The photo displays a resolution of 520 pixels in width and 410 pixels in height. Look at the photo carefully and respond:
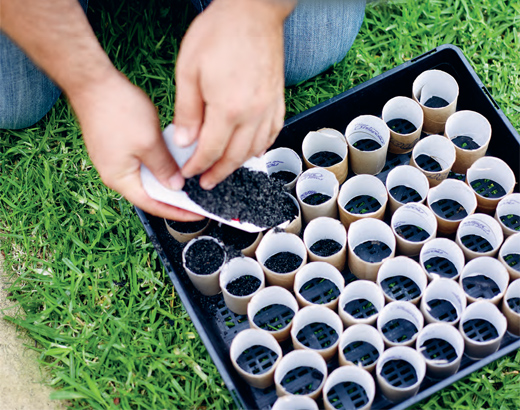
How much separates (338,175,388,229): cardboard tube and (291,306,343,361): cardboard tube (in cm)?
23

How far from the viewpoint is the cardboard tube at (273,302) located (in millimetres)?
1271

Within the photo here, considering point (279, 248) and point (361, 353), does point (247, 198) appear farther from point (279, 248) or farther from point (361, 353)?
point (361, 353)

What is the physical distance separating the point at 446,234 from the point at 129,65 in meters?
1.02

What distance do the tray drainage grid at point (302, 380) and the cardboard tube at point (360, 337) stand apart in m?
0.06

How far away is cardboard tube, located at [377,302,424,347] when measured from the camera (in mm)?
1239

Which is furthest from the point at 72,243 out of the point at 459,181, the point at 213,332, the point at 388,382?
the point at 459,181

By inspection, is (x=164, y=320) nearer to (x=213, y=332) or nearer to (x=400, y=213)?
(x=213, y=332)

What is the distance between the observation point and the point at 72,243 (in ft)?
5.11

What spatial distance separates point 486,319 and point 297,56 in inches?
32.2

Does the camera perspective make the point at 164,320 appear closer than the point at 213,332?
No

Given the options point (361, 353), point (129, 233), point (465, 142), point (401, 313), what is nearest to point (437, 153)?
point (465, 142)

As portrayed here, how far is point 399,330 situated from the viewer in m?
1.31

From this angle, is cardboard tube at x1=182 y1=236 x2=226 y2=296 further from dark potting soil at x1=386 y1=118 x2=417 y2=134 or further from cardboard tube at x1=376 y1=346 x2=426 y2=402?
dark potting soil at x1=386 y1=118 x2=417 y2=134

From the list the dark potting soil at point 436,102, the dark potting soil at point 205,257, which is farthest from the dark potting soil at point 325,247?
the dark potting soil at point 436,102
